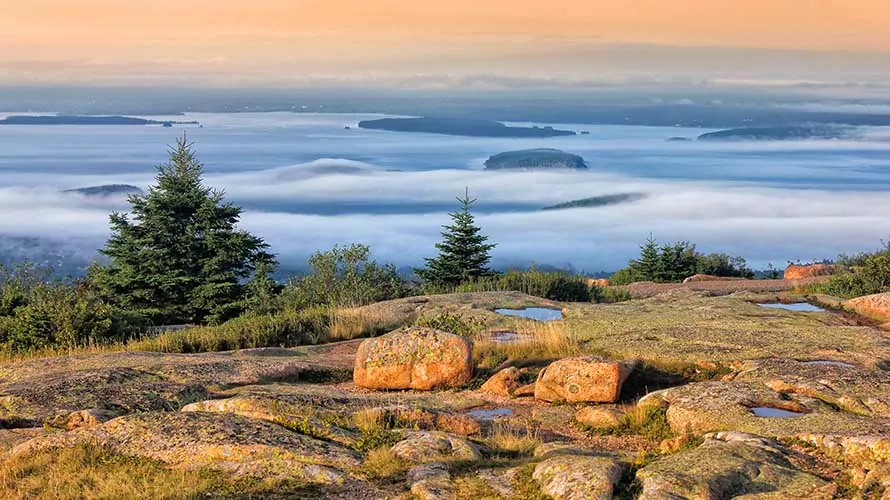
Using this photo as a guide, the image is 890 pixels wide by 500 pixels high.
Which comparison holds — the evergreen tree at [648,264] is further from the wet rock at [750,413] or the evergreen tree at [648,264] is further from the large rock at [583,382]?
the wet rock at [750,413]

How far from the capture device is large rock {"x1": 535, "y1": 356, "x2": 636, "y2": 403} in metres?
10.4

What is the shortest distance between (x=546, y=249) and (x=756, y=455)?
528ft

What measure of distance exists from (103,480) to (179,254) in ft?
67.8

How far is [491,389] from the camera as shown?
36.0 ft

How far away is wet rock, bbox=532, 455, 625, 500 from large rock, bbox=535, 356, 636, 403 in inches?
127

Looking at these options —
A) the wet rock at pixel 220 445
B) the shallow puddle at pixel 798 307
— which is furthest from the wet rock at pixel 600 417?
the shallow puddle at pixel 798 307

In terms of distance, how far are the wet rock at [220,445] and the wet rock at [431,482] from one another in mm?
537

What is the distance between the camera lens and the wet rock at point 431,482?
6.81 meters

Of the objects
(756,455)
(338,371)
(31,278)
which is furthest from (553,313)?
(31,278)

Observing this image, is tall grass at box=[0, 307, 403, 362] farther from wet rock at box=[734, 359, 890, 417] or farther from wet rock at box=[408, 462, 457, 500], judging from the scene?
wet rock at box=[408, 462, 457, 500]

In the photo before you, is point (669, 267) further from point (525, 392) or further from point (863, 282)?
point (525, 392)

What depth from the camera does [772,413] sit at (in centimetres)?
922

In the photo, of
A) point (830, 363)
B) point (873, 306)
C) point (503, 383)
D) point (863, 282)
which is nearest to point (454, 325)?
point (503, 383)

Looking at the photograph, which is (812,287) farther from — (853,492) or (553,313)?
(853,492)
